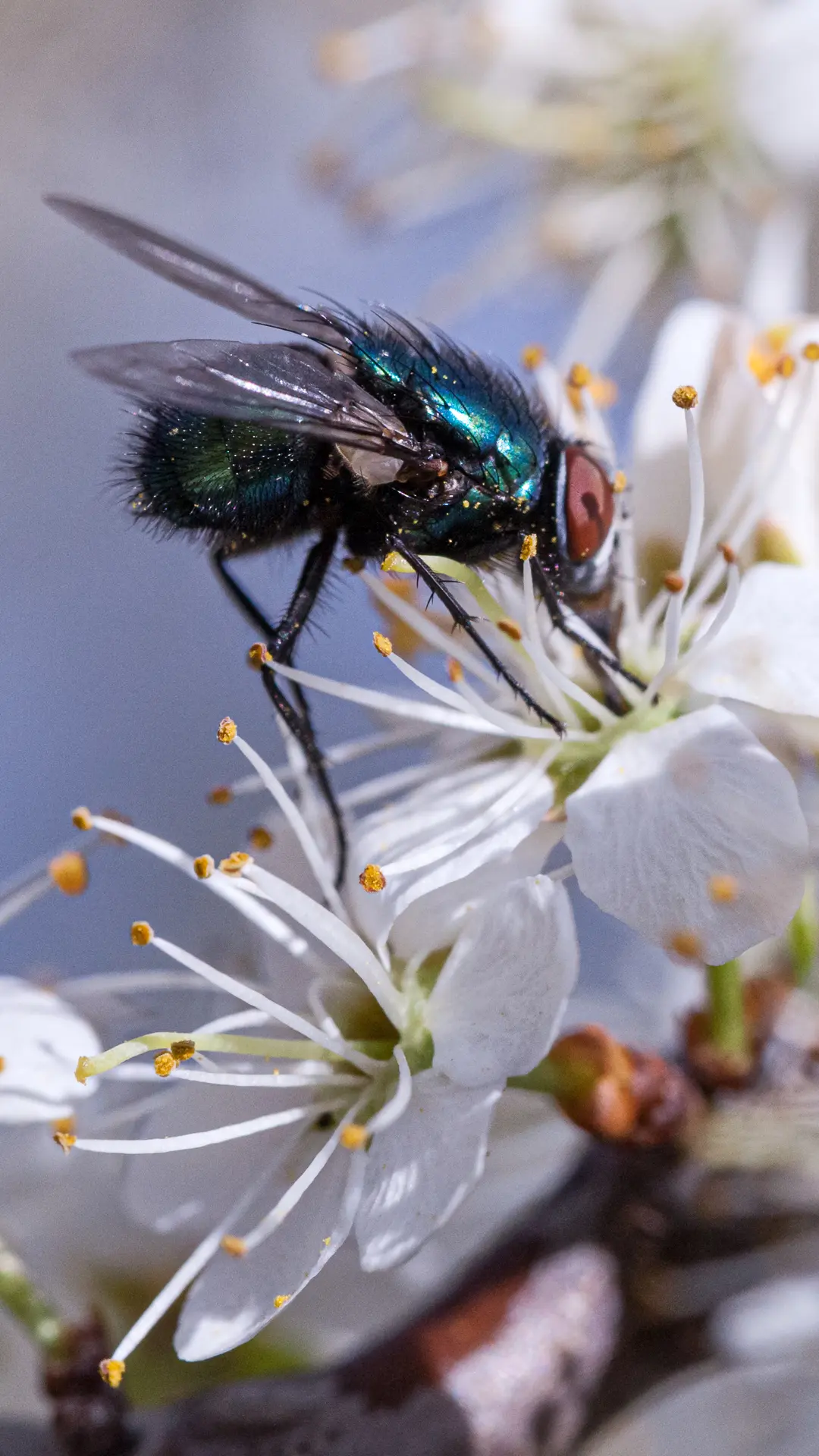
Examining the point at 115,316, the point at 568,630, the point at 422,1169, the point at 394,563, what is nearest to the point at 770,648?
the point at 568,630

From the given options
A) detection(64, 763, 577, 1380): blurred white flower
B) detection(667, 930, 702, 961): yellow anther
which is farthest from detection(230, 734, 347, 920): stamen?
detection(667, 930, 702, 961): yellow anther

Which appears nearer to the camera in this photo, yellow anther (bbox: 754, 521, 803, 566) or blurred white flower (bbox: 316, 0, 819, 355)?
yellow anther (bbox: 754, 521, 803, 566)

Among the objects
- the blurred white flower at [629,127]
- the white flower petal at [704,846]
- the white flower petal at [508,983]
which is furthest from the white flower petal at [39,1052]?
the blurred white flower at [629,127]

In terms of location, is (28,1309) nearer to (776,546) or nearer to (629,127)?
(776,546)

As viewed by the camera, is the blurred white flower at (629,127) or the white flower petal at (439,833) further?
the blurred white flower at (629,127)

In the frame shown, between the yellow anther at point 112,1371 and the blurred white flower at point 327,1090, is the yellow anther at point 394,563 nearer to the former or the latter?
the blurred white flower at point 327,1090

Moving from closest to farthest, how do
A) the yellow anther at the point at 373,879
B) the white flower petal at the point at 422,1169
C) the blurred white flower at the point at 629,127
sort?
the white flower petal at the point at 422,1169 < the yellow anther at the point at 373,879 < the blurred white flower at the point at 629,127

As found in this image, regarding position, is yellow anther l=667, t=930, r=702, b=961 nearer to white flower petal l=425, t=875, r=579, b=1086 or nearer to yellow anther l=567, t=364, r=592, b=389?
white flower petal l=425, t=875, r=579, b=1086
